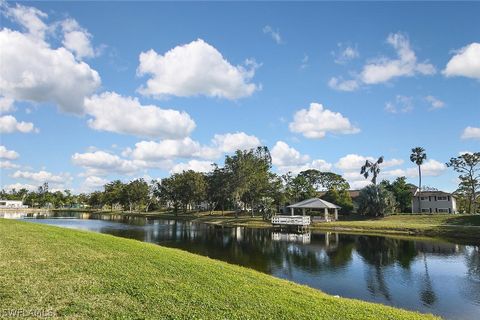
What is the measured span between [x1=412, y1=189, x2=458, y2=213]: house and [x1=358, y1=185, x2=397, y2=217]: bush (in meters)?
13.0

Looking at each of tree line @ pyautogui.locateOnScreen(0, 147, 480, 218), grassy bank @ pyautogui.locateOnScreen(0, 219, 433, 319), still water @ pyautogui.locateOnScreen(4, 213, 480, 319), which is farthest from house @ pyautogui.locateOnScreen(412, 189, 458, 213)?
grassy bank @ pyautogui.locateOnScreen(0, 219, 433, 319)

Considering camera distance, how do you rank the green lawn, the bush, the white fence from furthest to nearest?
the bush < the white fence < the green lawn

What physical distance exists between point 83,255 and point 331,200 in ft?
247

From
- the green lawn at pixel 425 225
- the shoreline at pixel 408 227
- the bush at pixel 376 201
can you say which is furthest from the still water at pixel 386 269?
the bush at pixel 376 201

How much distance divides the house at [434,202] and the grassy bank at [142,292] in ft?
261

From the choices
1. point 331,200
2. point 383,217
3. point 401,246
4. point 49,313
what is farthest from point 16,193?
point 49,313

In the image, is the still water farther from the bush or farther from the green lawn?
the bush

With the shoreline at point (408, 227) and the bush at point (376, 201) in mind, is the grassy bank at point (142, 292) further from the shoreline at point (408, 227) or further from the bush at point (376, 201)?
the bush at point (376, 201)

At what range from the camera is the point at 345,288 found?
22.4 meters

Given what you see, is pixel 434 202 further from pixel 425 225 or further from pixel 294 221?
pixel 294 221

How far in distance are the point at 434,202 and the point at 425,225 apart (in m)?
26.8

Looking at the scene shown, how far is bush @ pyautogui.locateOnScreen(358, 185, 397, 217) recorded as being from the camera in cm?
7494

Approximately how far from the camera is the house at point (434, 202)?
8281 centimetres

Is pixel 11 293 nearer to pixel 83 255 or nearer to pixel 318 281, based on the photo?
pixel 83 255
